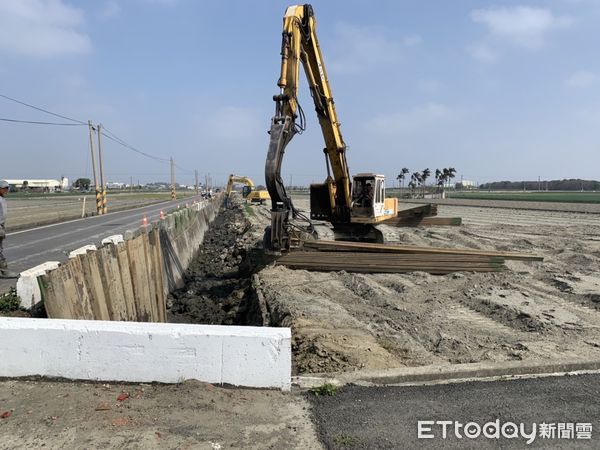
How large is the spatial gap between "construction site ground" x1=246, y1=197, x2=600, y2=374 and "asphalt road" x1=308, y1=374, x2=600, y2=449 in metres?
0.83

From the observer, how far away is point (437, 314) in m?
7.93

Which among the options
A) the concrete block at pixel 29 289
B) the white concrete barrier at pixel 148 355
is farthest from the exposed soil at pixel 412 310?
the concrete block at pixel 29 289

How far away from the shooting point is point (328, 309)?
8008 mm

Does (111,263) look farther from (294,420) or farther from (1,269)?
(294,420)

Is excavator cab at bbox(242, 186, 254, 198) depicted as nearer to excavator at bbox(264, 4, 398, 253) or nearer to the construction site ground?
excavator at bbox(264, 4, 398, 253)

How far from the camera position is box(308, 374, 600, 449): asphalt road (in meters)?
3.48

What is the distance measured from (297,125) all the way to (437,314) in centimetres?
504

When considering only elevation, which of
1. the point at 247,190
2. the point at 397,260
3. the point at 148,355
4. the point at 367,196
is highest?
the point at 367,196

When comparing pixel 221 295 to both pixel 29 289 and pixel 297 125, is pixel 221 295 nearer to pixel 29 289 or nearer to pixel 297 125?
pixel 297 125

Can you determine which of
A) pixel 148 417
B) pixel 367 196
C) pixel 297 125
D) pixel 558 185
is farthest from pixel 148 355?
pixel 558 185

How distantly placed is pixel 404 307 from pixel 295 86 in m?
5.27

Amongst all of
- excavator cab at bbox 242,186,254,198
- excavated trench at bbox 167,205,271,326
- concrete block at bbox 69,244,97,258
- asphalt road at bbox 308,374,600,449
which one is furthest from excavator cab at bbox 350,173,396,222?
excavator cab at bbox 242,186,254,198

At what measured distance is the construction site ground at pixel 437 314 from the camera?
575 centimetres

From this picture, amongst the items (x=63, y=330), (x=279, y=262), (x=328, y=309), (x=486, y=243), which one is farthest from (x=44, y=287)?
(x=486, y=243)
